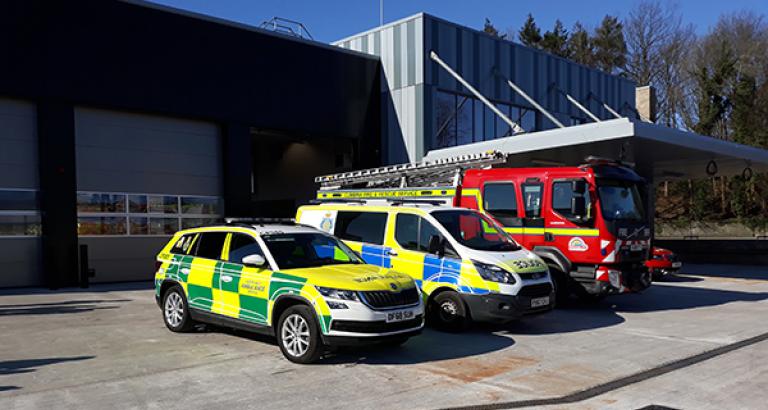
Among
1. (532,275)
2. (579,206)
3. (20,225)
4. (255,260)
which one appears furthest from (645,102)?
(255,260)

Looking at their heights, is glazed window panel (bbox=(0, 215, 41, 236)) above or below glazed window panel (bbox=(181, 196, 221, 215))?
below

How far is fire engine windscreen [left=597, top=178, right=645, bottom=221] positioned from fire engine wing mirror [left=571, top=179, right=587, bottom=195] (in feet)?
0.97

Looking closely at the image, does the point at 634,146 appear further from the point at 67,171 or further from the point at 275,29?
the point at 67,171

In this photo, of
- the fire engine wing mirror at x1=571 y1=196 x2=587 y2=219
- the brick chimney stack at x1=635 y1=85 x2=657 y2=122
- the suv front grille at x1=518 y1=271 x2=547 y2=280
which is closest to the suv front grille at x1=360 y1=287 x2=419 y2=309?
the suv front grille at x1=518 y1=271 x2=547 y2=280

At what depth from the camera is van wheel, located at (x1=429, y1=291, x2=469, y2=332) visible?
9086 millimetres

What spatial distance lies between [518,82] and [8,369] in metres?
21.7

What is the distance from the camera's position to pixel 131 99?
16672mm

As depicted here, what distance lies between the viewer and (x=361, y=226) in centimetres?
1050

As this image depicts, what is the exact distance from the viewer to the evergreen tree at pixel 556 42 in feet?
176

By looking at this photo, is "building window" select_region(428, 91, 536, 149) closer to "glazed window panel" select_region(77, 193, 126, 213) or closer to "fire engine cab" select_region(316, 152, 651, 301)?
"fire engine cab" select_region(316, 152, 651, 301)

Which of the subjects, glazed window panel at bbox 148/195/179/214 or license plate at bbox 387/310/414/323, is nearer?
license plate at bbox 387/310/414/323

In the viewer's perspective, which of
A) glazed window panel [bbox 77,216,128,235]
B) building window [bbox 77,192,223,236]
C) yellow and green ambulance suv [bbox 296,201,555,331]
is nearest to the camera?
yellow and green ambulance suv [bbox 296,201,555,331]

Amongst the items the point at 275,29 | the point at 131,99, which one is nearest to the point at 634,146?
the point at 275,29

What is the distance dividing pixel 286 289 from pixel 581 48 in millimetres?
51381
